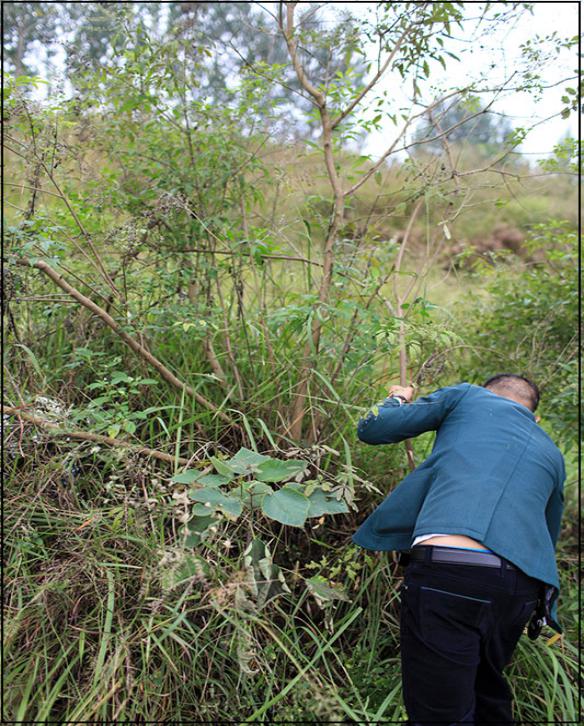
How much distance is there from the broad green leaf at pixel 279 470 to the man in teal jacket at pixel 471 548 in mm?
446

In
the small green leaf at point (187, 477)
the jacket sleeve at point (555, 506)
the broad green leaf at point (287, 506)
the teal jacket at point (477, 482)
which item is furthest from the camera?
the jacket sleeve at point (555, 506)

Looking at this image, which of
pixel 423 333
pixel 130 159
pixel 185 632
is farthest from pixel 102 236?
pixel 185 632

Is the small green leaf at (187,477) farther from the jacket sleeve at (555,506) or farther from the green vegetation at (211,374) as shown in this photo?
the jacket sleeve at (555,506)

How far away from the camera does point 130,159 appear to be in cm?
308

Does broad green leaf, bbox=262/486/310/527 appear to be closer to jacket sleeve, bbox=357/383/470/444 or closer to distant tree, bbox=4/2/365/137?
jacket sleeve, bbox=357/383/470/444

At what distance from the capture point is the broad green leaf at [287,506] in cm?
169

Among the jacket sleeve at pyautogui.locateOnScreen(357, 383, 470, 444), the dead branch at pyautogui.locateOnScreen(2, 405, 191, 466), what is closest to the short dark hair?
the jacket sleeve at pyautogui.locateOnScreen(357, 383, 470, 444)

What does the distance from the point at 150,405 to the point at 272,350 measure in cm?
66

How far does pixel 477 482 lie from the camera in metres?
1.98

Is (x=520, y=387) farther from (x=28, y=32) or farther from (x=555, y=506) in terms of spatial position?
(x=28, y=32)

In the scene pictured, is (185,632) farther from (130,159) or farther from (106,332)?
(130,159)


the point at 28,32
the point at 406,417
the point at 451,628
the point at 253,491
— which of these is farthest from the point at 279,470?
the point at 28,32

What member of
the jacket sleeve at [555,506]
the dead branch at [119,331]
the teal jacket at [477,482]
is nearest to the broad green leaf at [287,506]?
the teal jacket at [477,482]

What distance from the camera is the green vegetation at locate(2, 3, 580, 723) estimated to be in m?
2.03
